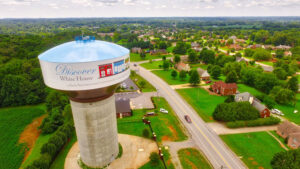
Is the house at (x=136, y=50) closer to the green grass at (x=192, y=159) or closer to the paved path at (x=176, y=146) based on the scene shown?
the paved path at (x=176, y=146)

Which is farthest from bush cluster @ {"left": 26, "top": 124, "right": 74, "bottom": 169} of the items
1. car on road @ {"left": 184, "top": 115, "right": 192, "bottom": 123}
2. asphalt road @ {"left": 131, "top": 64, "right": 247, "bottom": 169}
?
car on road @ {"left": 184, "top": 115, "right": 192, "bottom": 123}

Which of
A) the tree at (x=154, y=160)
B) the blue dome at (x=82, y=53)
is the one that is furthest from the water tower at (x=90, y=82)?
the tree at (x=154, y=160)

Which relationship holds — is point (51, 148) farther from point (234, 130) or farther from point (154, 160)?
point (234, 130)

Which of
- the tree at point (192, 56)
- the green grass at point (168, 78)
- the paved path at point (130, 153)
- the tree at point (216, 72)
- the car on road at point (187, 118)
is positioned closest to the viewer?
the paved path at point (130, 153)

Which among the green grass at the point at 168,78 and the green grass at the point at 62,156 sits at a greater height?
the green grass at the point at 168,78

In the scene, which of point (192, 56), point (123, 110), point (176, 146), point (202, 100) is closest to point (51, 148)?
point (123, 110)

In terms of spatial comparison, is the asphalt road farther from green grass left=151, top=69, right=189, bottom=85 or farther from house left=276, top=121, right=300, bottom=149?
house left=276, top=121, right=300, bottom=149
